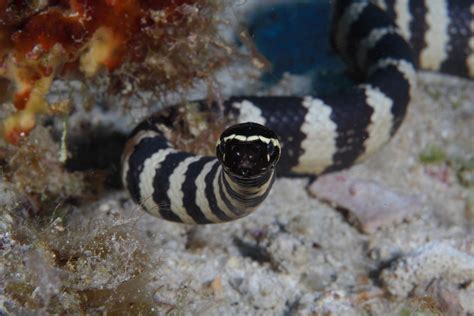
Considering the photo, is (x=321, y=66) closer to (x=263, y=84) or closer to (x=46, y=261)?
(x=263, y=84)

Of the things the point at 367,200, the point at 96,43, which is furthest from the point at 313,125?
the point at 96,43

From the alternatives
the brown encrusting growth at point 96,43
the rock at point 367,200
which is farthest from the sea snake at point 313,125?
the brown encrusting growth at point 96,43

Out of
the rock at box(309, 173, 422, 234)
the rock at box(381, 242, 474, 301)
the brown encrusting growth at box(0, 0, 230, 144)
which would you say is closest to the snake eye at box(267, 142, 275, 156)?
the brown encrusting growth at box(0, 0, 230, 144)

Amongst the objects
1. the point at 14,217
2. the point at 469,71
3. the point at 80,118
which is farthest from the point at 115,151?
the point at 469,71

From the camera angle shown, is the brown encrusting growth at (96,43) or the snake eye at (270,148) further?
the brown encrusting growth at (96,43)

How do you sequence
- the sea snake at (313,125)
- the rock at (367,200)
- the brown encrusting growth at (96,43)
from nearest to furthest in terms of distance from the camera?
1. the sea snake at (313,125)
2. the brown encrusting growth at (96,43)
3. the rock at (367,200)

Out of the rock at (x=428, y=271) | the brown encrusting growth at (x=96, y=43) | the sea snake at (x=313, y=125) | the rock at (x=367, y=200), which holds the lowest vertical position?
the rock at (x=367, y=200)

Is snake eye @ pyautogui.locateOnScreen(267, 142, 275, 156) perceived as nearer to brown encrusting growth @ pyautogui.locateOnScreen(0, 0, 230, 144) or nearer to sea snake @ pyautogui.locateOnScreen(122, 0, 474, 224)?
sea snake @ pyautogui.locateOnScreen(122, 0, 474, 224)

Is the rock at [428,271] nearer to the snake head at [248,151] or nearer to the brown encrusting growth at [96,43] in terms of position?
the snake head at [248,151]
